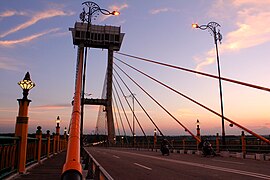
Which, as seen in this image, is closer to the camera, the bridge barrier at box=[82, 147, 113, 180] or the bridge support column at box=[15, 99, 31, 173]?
the bridge barrier at box=[82, 147, 113, 180]

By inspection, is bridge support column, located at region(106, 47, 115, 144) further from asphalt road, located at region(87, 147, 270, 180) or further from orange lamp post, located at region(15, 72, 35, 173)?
orange lamp post, located at region(15, 72, 35, 173)

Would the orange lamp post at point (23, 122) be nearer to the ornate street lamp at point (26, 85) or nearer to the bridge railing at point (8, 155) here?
the ornate street lamp at point (26, 85)

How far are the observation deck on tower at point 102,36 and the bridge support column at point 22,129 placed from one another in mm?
42579

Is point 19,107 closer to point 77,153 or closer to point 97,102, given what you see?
point 77,153

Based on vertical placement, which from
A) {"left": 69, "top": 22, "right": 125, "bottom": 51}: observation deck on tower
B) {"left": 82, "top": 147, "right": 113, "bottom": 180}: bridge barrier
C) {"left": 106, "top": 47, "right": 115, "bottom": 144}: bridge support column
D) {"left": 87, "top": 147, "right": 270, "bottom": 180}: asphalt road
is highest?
{"left": 69, "top": 22, "right": 125, "bottom": 51}: observation deck on tower

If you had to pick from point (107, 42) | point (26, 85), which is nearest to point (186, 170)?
point (26, 85)

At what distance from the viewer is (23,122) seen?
955 centimetres

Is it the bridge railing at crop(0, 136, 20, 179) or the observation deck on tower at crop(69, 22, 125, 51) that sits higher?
the observation deck on tower at crop(69, 22, 125, 51)

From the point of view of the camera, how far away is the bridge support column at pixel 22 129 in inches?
368

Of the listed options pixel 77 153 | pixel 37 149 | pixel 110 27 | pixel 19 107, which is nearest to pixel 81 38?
pixel 110 27

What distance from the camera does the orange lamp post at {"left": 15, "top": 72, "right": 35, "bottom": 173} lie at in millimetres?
9367

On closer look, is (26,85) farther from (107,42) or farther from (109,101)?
(107,42)

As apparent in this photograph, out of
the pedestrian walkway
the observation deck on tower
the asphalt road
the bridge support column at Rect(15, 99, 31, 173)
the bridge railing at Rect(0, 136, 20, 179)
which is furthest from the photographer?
the observation deck on tower

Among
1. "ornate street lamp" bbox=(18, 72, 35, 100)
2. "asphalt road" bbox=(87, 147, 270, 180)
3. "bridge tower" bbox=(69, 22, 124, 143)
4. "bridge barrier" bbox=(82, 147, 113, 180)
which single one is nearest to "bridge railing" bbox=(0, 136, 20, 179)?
"ornate street lamp" bbox=(18, 72, 35, 100)
